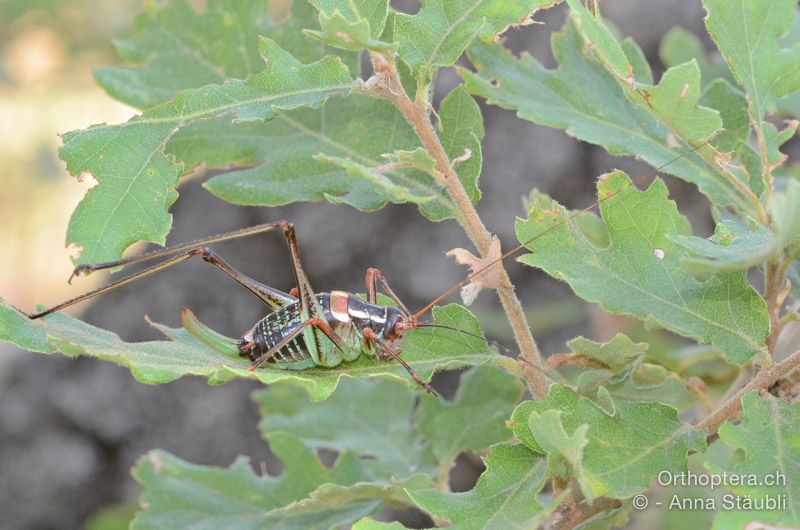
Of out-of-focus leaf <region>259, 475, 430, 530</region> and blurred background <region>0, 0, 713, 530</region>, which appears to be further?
blurred background <region>0, 0, 713, 530</region>

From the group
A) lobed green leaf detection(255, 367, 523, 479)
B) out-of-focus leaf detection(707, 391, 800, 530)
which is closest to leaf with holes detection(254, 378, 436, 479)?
lobed green leaf detection(255, 367, 523, 479)

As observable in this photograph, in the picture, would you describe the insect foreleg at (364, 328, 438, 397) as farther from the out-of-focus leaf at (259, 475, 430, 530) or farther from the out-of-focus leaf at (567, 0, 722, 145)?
the out-of-focus leaf at (567, 0, 722, 145)

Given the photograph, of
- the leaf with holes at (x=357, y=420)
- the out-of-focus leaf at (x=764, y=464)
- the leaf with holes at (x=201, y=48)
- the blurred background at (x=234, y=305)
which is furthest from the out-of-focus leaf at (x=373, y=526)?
the blurred background at (x=234, y=305)

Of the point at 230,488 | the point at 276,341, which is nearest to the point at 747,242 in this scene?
the point at 276,341

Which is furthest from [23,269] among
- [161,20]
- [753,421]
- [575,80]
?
[753,421]

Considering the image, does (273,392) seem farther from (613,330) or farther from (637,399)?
(613,330)

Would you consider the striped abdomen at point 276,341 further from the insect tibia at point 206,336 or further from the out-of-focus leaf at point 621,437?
the out-of-focus leaf at point 621,437
